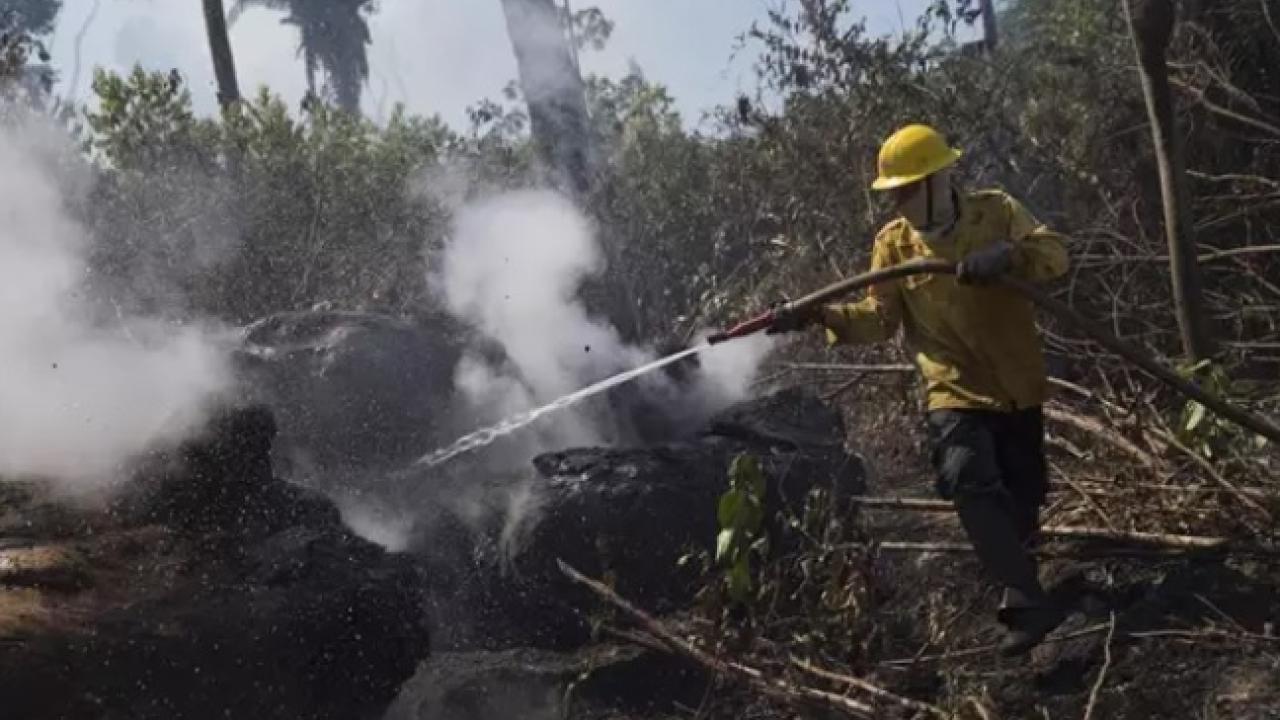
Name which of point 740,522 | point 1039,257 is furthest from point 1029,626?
point 1039,257

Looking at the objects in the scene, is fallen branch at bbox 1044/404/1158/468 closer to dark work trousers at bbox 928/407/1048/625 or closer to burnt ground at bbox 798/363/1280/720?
burnt ground at bbox 798/363/1280/720

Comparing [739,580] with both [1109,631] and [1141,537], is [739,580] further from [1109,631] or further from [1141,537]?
[1141,537]

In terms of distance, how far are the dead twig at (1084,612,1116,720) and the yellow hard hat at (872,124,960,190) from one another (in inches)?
53.1

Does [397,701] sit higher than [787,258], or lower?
lower

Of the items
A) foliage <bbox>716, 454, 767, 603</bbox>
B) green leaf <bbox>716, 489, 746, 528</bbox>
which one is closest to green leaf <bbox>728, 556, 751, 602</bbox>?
foliage <bbox>716, 454, 767, 603</bbox>

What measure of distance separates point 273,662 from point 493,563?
1.86 meters

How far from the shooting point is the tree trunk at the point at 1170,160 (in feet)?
14.3

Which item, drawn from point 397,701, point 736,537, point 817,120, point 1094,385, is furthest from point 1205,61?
point 397,701

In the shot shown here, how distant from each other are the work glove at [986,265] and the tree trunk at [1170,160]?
156 centimetres

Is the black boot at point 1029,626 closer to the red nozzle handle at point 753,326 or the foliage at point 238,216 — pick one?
the red nozzle handle at point 753,326

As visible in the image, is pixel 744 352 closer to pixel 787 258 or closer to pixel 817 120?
pixel 787 258

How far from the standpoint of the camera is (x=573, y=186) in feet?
51.3

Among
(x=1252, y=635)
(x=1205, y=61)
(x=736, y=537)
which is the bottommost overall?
(x=1252, y=635)

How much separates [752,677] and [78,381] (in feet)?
11.0
